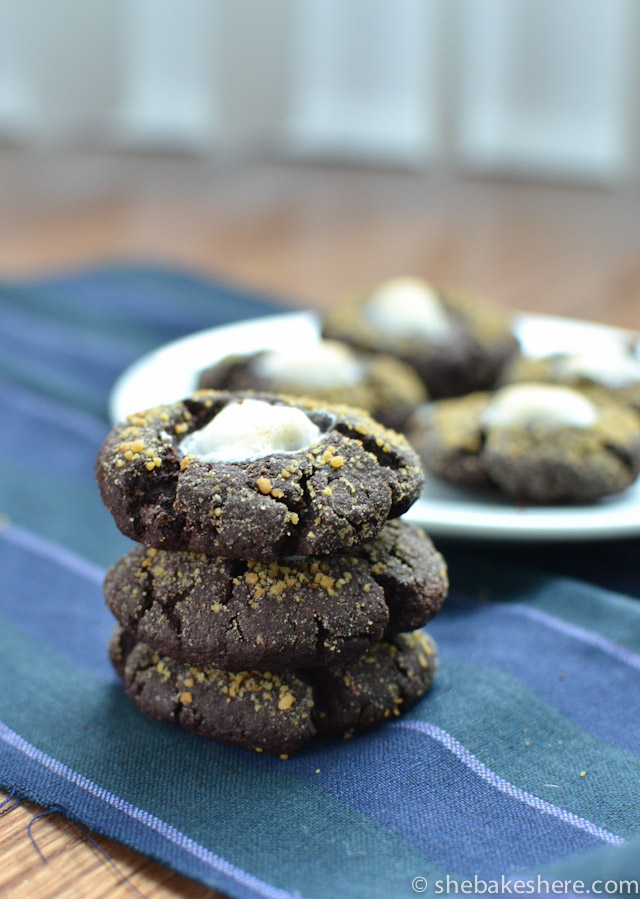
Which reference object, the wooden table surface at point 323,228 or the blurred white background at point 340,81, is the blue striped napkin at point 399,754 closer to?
the wooden table surface at point 323,228

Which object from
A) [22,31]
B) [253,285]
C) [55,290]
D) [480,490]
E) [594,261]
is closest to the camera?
[480,490]

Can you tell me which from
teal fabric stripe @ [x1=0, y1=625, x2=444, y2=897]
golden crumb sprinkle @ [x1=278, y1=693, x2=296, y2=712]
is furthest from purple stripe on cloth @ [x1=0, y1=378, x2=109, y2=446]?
golden crumb sprinkle @ [x1=278, y1=693, x2=296, y2=712]

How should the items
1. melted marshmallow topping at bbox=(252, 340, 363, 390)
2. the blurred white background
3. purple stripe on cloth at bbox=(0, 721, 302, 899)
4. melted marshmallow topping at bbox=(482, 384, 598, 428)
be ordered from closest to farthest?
purple stripe on cloth at bbox=(0, 721, 302, 899) → melted marshmallow topping at bbox=(482, 384, 598, 428) → melted marshmallow topping at bbox=(252, 340, 363, 390) → the blurred white background

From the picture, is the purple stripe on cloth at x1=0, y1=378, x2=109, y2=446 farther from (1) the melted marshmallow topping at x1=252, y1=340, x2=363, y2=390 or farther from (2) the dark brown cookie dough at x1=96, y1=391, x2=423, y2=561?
(2) the dark brown cookie dough at x1=96, y1=391, x2=423, y2=561

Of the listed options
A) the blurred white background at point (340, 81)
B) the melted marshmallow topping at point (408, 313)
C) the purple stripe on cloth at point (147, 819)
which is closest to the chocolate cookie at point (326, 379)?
the melted marshmallow topping at point (408, 313)

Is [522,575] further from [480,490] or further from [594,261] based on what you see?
[594,261]

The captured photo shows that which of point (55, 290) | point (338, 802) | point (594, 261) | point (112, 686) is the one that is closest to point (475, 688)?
point (338, 802)
